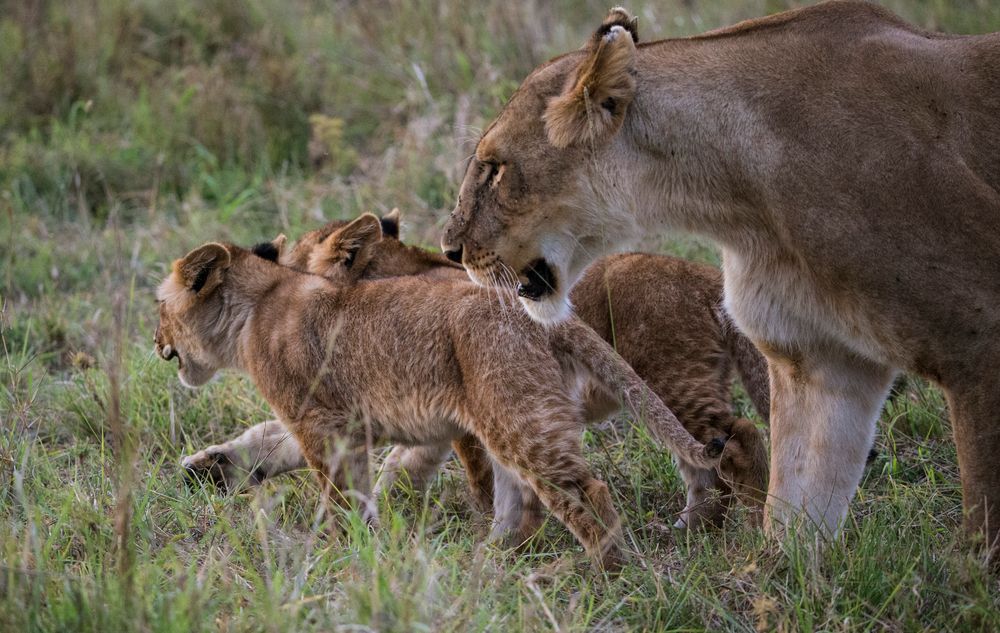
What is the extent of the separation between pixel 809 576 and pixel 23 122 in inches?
248

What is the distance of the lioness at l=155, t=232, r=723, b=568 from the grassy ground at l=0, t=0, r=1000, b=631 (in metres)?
0.21

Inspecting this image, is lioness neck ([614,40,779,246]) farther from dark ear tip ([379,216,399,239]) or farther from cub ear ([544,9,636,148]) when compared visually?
dark ear tip ([379,216,399,239])

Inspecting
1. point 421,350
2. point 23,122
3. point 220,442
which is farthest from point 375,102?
point 421,350

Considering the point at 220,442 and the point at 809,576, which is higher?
the point at 809,576

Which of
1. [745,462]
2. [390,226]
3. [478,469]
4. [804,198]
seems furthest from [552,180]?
[390,226]

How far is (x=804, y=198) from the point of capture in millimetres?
3043

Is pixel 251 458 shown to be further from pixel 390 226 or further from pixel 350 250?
pixel 390 226

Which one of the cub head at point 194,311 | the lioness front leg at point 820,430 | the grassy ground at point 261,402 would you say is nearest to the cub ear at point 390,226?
the cub head at point 194,311

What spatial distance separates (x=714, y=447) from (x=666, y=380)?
465 millimetres

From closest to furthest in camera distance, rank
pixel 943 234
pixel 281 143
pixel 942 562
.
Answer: pixel 943 234, pixel 942 562, pixel 281 143

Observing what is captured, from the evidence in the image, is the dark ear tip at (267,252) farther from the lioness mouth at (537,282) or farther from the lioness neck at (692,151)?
the lioness neck at (692,151)

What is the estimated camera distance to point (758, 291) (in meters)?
3.24

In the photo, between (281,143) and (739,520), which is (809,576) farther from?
(281,143)

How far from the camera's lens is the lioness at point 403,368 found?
3.63m
